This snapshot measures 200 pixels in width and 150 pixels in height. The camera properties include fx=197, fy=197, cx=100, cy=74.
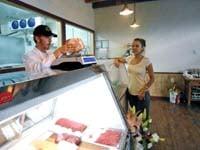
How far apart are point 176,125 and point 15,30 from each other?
349cm

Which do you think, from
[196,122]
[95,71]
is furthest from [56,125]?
[196,122]

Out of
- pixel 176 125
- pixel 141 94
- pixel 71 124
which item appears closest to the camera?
pixel 71 124

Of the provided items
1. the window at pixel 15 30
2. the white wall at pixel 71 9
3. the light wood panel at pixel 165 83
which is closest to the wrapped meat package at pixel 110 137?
the window at pixel 15 30

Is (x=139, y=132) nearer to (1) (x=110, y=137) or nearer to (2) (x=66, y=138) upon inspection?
(1) (x=110, y=137)

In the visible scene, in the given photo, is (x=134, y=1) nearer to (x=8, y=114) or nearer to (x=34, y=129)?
(x=34, y=129)

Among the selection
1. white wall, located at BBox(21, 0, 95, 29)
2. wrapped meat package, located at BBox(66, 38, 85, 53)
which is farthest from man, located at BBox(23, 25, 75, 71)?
white wall, located at BBox(21, 0, 95, 29)

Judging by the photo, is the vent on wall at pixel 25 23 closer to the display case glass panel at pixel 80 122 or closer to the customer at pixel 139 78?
the customer at pixel 139 78

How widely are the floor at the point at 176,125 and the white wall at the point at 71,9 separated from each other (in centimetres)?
300

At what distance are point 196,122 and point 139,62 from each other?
7.59ft

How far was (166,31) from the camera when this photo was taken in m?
5.95

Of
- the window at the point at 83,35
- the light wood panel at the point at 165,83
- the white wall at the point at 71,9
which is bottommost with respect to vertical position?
the light wood panel at the point at 165,83

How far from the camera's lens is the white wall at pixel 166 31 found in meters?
5.73

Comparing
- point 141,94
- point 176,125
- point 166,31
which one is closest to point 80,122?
point 141,94

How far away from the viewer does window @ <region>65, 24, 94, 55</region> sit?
480 cm
